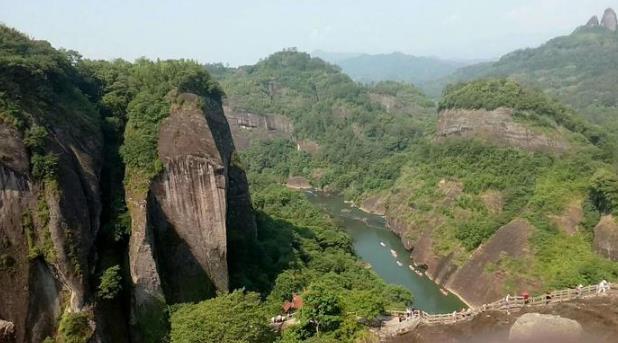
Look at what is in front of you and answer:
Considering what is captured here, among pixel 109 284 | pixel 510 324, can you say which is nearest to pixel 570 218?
pixel 510 324

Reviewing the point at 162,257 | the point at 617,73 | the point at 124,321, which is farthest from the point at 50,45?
the point at 617,73

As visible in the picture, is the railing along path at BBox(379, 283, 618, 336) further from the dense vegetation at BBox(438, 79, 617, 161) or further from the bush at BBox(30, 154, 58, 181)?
the dense vegetation at BBox(438, 79, 617, 161)

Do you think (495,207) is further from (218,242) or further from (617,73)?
(617,73)

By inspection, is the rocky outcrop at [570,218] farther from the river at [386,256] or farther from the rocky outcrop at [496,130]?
the rocky outcrop at [496,130]

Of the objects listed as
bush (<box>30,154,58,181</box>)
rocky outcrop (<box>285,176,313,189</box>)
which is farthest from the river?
bush (<box>30,154,58,181</box>)

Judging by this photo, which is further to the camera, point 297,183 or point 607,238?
point 297,183

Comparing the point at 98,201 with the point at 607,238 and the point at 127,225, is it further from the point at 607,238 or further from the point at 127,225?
the point at 607,238
